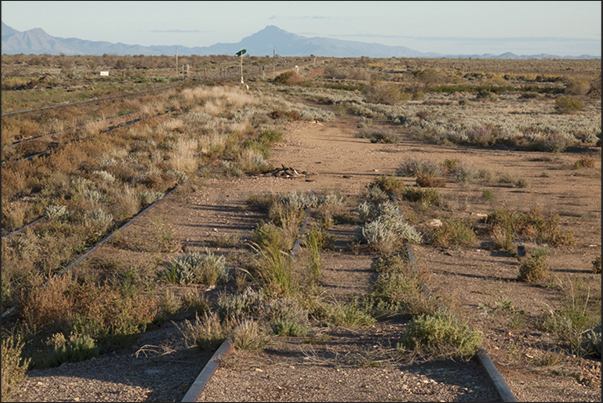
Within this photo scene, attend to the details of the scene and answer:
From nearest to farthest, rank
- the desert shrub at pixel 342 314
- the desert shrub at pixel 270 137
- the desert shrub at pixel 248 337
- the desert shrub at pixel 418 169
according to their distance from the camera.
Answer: the desert shrub at pixel 248 337 → the desert shrub at pixel 342 314 → the desert shrub at pixel 418 169 → the desert shrub at pixel 270 137

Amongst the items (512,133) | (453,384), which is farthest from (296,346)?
(512,133)

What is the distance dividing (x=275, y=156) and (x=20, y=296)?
13.9 m

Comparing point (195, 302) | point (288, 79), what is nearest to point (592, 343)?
point (195, 302)

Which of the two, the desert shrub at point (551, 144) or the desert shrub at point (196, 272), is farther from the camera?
the desert shrub at point (551, 144)

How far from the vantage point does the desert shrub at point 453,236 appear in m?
10.0

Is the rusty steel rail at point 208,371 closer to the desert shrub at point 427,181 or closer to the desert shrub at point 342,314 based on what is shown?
the desert shrub at point 342,314

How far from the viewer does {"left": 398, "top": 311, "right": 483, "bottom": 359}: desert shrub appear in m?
5.26

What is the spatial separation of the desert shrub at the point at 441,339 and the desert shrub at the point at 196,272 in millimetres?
3268

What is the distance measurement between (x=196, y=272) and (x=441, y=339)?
3848 mm

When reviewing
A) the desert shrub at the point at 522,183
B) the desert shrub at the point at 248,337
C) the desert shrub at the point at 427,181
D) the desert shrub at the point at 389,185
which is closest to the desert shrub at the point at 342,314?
the desert shrub at the point at 248,337

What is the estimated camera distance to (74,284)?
6906 millimetres

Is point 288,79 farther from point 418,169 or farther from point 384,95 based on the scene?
point 418,169

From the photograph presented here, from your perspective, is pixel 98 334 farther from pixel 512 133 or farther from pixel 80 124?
pixel 512 133

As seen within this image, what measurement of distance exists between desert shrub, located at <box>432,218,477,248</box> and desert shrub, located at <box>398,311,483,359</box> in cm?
456
